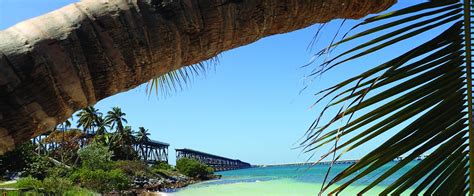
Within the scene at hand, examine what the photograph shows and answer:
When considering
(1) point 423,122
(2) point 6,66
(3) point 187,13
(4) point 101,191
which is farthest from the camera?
(4) point 101,191

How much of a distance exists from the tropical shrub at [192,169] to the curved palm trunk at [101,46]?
280 feet

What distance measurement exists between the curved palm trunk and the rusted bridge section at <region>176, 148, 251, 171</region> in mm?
100902

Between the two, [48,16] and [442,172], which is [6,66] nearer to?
[48,16]

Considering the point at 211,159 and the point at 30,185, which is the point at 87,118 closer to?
the point at 30,185

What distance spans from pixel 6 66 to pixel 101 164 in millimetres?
44846

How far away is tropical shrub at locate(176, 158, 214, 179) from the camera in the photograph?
86350mm

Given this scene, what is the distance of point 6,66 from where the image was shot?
4.03 feet

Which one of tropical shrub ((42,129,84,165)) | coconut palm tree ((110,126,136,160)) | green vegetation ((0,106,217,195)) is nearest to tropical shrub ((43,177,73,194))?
green vegetation ((0,106,217,195))

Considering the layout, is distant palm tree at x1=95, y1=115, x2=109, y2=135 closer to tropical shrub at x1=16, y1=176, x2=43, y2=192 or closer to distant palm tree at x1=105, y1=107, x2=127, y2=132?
distant palm tree at x1=105, y1=107, x2=127, y2=132

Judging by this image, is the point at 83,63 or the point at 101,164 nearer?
the point at 83,63

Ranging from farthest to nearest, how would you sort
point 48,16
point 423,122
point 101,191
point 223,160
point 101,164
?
1. point 223,160
2. point 101,164
3. point 101,191
4. point 423,122
5. point 48,16

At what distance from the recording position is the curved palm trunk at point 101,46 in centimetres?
126

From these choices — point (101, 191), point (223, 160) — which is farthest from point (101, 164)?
point (223, 160)

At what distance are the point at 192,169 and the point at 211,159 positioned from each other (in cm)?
5777
